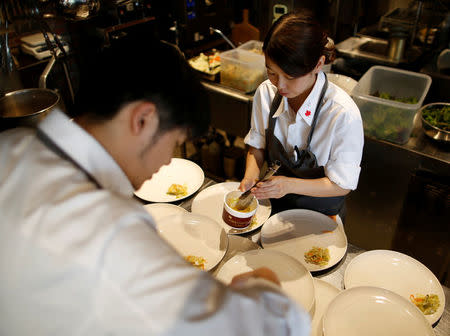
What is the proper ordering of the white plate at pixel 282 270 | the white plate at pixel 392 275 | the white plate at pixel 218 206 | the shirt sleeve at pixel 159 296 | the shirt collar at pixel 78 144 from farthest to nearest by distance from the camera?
the white plate at pixel 218 206, the white plate at pixel 392 275, the white plate at pixel 282 270, the shirt collar at pixel 78 144, the shirt sleeve at pixel 159 296

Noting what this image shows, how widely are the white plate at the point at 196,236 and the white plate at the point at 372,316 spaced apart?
1.75 ft

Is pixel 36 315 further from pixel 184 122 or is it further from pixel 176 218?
pixel 176 218

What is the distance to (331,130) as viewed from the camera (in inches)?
70.6

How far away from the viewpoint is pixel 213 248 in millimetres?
1707

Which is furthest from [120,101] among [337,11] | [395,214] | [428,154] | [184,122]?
[337,11]

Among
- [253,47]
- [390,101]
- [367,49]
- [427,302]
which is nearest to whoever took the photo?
[427,302]

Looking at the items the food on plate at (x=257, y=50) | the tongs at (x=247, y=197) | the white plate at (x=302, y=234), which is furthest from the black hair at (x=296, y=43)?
the food on plate at (x=257, y=50)

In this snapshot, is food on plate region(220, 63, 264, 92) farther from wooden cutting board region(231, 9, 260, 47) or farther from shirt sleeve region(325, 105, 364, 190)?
shirt sleeve region(325, 105, 364, 190)

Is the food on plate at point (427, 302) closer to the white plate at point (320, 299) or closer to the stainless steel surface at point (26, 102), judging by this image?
the white plate at point (320, 299)

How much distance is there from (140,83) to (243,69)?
2230 millimetres

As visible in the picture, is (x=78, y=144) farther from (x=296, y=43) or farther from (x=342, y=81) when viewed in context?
Answer: (x=342, y=81)

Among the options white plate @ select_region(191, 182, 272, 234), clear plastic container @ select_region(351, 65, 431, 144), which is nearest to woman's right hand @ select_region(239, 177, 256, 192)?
white plate @ select_region(191, 182, 272, 234)

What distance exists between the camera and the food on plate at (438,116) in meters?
2.57

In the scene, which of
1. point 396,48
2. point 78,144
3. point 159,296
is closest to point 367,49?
point 396,48
